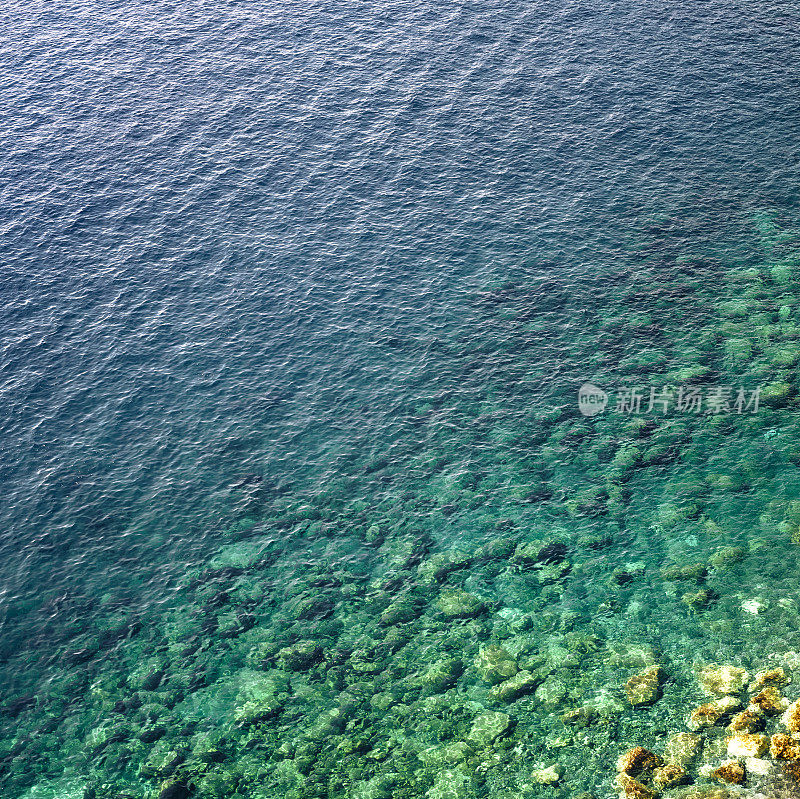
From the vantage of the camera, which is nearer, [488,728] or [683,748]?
[683,748]

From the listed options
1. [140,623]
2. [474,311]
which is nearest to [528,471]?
[474,311]

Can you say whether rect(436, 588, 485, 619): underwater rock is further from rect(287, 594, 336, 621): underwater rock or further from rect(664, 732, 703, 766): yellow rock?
rect(664, 732, 703, 766): yellow rock

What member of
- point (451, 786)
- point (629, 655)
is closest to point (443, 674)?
point (451, 786)

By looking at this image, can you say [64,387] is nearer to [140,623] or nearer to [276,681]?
[140,623]

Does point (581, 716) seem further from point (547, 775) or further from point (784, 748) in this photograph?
point (784, 748)

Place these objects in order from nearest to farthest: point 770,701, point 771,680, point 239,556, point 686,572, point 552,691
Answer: point 770,701, point 771,680, point 552,691, point 686,572, point 239,556

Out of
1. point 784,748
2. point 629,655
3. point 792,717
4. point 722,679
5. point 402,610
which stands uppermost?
point 784,748
